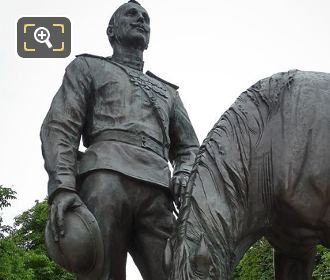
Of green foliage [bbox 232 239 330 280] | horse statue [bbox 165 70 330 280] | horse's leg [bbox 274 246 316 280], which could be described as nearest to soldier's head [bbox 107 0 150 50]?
horse statue [bbox 165 70 330 280]

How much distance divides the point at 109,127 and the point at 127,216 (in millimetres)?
552

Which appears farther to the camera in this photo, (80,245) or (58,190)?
(58,190)

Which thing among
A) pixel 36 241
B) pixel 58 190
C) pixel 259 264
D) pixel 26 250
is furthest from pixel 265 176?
pixel 36 241

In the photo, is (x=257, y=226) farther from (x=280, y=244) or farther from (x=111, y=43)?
(x=111, y=43)

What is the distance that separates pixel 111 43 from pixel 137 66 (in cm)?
25

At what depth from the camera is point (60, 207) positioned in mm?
3742

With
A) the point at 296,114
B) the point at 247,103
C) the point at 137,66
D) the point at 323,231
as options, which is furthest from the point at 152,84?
the point at 323,231

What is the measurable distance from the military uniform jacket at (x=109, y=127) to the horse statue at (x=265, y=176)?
53 centimetres

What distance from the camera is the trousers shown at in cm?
392

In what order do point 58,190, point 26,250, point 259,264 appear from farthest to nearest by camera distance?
point 26,250 → point 259,264 → point 58,190

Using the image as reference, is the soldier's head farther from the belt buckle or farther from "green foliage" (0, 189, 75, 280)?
"green foliage" (0, 189, 75, 280)

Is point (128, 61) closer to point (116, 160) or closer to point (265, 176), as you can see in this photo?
point (116, 160)

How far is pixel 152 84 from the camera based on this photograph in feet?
14.8

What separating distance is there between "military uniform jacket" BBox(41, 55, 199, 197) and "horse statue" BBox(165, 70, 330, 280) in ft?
1.75
